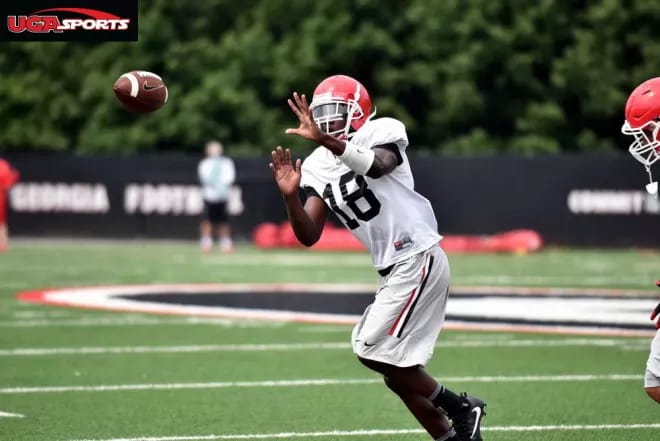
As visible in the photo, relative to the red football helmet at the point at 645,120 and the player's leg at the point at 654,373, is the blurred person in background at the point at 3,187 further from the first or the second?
the player's leg at the point at 654,373

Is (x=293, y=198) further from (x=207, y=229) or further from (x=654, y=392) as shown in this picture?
(x=207, y=229)

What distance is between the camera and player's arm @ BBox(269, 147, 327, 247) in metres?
7.03

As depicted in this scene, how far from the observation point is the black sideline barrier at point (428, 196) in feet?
80.3

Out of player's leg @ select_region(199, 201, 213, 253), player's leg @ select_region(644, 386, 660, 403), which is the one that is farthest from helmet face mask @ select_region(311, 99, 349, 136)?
player's leg @ select_region(199, 201, 213, 253)

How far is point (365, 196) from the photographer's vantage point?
23.3 ft

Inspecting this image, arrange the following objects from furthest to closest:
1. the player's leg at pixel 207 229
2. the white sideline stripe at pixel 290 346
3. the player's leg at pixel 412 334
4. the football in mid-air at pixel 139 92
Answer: the player's leg at pixel 207 229, the white sideline stripe at pixel 290 346, the football in mid-air at pixel 139 92, the player's leg at pixel 412 334

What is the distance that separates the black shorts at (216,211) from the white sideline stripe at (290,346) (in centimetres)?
1264

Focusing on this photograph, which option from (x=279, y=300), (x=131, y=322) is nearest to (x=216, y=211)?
(x=279, y=300)

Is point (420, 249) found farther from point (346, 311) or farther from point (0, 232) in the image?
point (0, 232)

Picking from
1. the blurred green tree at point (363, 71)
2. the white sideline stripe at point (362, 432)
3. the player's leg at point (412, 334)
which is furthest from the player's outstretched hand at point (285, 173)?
the blurred green tree at point (363, 71)

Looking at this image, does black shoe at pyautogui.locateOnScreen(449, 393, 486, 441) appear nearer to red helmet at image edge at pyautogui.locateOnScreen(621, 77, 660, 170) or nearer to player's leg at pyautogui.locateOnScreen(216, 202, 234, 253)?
red helmet at image edge at pyautogui.locateOnScreen(621, 77, 660, 170)

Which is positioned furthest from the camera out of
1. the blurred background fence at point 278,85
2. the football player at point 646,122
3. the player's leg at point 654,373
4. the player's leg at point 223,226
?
the blurred background fence at point 278,85

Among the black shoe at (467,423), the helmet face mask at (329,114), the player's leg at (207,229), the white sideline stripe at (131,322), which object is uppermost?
the helmet face mask at (329,114)

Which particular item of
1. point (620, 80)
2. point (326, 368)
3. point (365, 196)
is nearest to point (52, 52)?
point (620, 80)
